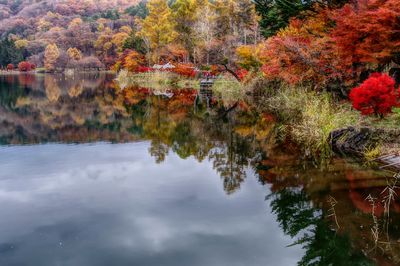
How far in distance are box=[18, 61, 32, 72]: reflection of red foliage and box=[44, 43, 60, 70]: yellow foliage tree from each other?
12.1ft

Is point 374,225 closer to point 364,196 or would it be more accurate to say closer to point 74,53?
point 364,196

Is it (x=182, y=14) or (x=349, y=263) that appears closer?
(x=349, y=263)

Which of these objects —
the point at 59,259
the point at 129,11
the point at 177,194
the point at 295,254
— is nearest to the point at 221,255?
the point at 295,254

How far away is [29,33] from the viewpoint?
4621 inches

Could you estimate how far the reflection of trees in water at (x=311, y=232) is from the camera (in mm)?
6660

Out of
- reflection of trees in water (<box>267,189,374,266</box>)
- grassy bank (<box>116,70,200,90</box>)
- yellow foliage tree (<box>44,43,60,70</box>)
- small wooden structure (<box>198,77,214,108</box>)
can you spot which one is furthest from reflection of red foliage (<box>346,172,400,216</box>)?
yellow foliage tree (<box>44,43,60,70</box>)

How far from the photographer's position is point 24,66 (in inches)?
3499

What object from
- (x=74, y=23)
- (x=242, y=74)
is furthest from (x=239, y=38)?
(x=74, y=23)

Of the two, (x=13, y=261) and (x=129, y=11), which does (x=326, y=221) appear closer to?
(x=13, y=261)

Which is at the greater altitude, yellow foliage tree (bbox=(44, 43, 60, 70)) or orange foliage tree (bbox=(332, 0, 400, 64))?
yellow foliage tree (bbox=(44, 43, 60, 70))

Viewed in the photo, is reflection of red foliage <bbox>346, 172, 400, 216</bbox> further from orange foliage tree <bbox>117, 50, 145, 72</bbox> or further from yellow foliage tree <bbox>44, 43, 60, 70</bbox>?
yellow foliage tree <bbox>44, 43, 60, 70</bbox>

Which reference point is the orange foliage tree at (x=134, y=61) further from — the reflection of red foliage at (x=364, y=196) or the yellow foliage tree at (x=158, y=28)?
the reflection of red foliage at (x=364, y=196)

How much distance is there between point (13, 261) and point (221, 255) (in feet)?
10.5

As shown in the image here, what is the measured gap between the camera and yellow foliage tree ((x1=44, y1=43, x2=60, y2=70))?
8794cm
